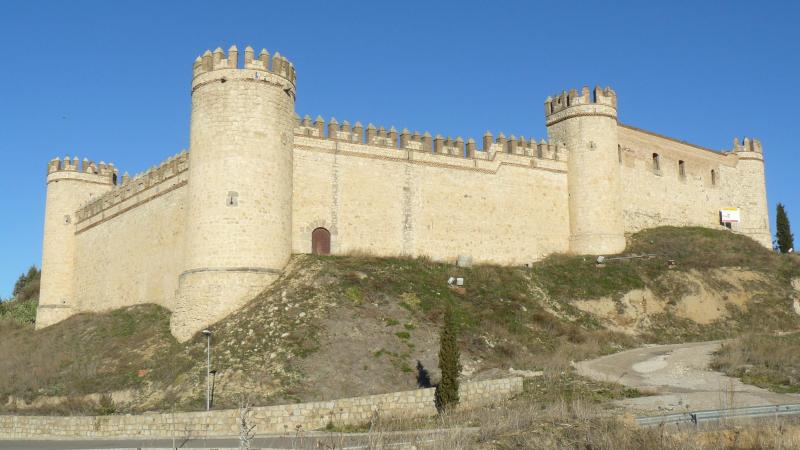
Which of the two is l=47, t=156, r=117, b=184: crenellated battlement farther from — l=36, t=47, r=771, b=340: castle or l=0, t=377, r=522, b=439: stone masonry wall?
l=0, t=377, r=522, b=439: stone masonry wall

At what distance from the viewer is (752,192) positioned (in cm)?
5078

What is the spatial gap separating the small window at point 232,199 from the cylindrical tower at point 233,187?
36 millimetres

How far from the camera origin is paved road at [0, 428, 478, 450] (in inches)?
650

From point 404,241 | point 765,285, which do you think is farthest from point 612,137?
point 404,241

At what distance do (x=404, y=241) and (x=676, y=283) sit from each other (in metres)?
12.2

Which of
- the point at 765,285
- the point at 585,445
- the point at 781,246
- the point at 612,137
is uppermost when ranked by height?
the point at 612,137

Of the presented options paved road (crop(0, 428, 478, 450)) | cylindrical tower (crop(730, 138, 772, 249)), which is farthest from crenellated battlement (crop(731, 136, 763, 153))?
paved road (crop(0, 428, 478, 450))

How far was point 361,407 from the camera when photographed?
2242 centimetres

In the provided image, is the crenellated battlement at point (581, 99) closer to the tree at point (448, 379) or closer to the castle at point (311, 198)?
the castle at point (311, 198)

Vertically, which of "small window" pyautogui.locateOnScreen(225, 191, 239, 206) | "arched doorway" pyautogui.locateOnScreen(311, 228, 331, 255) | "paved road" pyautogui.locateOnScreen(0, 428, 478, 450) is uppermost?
"small window" pyautogui.locateOnScreen(225, 191, 239, 206)

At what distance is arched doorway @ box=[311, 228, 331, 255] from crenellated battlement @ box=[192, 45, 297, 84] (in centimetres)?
617

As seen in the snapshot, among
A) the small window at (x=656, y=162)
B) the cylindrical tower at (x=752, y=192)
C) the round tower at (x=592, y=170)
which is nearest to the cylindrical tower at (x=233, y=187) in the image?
the round tower at (x=592, y=170)

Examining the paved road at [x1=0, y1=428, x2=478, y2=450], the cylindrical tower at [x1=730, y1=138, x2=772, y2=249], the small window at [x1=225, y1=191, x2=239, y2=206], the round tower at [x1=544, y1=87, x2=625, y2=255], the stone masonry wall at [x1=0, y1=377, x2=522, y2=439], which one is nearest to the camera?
the paved road at [x1=0, y1=428, x2=478, y2=450]

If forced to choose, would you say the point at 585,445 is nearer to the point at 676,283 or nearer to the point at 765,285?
the point at 676,283
